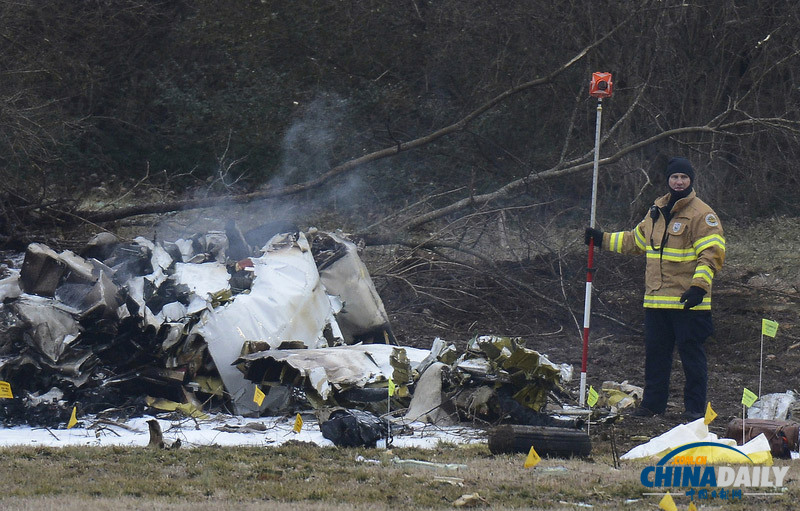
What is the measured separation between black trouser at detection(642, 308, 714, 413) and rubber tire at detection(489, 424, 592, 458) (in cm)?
151

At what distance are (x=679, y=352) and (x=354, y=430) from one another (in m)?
2.36

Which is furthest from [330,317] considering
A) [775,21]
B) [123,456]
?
[775,21]

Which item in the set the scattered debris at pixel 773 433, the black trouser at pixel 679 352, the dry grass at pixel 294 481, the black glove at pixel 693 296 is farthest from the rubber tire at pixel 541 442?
the black trouser at pixel 679 352

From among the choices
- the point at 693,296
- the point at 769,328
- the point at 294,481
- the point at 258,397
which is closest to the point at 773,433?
the point at 769,328

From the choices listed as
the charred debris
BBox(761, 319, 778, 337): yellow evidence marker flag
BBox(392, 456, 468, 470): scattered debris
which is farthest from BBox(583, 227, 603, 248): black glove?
BBox(392, 456, 468, 470): scattered debris

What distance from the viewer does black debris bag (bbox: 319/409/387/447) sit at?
4.93 meters

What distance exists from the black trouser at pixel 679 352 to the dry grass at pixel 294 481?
151cm

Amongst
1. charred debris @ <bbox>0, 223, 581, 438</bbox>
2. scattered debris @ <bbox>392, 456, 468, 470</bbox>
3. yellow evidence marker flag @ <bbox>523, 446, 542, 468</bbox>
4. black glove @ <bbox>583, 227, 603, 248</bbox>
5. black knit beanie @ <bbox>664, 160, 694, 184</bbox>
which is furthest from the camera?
black glove @ <bbox>583, 227, 603, 248</bbox>

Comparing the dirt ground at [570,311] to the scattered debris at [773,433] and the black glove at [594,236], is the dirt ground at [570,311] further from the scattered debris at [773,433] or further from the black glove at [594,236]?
the scattered debris at [773,433]

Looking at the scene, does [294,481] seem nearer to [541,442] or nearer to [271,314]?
[541,442]

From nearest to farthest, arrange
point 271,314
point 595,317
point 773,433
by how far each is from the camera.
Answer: point 773,433, point 271,314, point 595,317

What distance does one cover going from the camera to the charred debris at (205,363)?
5.69m

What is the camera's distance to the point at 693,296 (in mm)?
5730

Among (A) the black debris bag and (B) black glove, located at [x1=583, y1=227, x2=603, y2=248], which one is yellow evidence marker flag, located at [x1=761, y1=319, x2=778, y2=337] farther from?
(A) the black debris bag
